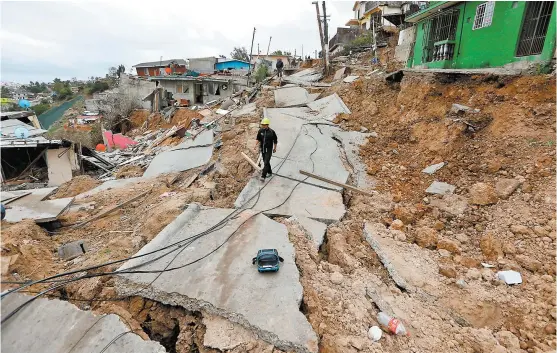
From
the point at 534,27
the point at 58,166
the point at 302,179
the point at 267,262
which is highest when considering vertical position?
the point at 534,27

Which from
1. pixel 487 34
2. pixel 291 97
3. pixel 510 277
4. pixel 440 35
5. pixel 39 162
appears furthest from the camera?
pixel 291 97

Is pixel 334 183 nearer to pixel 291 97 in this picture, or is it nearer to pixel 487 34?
pixel 487 34

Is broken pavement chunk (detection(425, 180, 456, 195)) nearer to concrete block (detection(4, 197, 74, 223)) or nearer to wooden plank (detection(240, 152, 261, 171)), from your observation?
wooden plank (detection(240, 152, 261, 171))

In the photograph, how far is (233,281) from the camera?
10.4 feet

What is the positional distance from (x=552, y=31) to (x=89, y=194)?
33.8ft

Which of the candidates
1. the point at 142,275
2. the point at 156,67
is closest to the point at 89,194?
the point at 142,275

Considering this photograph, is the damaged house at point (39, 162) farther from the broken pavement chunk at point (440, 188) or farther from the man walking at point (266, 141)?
the broken pavement chunk at point (440, 188)

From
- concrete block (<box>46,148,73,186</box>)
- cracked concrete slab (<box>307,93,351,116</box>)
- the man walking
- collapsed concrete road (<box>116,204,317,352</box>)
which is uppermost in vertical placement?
cracked concrete slab (<box>307,93,351,116</box>)

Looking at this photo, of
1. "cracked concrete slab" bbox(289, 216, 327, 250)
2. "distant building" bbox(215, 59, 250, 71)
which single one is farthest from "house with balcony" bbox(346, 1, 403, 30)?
"cracked concrete slab" bbox(289, 216, 327, 250)

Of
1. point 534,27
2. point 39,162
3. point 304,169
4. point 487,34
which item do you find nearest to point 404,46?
point 487,34

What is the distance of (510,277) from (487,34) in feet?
22.8

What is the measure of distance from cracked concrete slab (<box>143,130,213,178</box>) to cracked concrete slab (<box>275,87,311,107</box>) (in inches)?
144

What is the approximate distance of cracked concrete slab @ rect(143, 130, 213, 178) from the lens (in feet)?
25.7

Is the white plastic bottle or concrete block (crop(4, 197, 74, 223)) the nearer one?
the white plastic bottle
